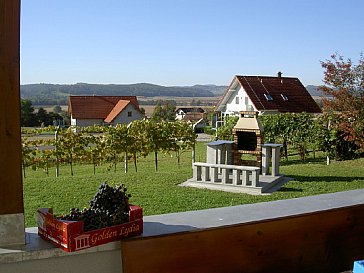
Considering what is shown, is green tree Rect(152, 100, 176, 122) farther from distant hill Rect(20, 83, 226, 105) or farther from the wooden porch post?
the wooden porch post

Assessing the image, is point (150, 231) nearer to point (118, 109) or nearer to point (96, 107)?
point (96, 107)

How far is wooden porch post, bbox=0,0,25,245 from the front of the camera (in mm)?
1379

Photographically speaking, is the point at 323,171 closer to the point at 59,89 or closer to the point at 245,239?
the point at 59,89

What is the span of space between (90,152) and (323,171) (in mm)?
4287

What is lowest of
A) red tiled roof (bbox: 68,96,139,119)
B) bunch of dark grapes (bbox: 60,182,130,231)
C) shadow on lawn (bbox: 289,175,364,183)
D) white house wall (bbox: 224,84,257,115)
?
shadow on lawn (bbox: 289,175,364,183)

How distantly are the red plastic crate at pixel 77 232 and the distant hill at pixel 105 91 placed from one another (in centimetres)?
284

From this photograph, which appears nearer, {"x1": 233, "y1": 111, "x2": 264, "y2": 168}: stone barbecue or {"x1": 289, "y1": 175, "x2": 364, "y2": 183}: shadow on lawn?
{"x1": 289, "y1": 175, "x2": 364, "y2": 183}: shadow on lawn

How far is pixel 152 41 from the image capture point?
805 cm

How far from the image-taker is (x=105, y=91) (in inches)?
277

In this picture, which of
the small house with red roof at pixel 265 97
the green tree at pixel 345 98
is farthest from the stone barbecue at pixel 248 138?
the small house with red roof at pixel 265 97

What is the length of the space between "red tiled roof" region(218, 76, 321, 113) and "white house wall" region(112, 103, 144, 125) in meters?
5.77

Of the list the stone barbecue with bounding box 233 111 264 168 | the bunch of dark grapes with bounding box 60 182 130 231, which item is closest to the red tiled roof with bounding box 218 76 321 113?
the stone barbecue with bounding box 233 111 264 168

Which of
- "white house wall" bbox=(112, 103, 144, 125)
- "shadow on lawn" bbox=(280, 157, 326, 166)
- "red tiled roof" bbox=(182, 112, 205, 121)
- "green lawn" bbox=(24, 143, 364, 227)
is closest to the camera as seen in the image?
"green lawn" bbox=(24, 143, 364, 227)

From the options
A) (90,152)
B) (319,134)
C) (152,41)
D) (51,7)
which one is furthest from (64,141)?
(319,134)
